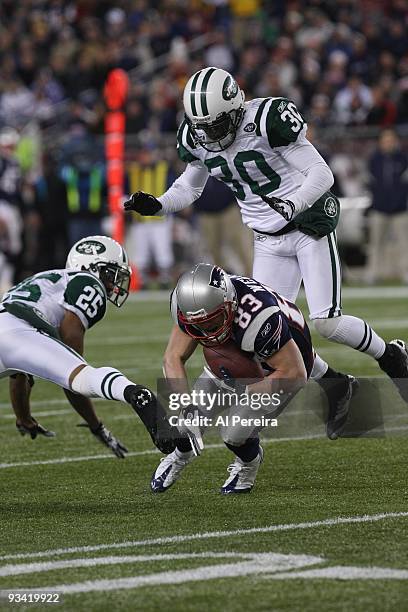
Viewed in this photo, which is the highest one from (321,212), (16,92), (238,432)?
(321,212)

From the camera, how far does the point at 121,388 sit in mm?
4633

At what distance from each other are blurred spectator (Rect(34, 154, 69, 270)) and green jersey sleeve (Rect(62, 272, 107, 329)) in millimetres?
11038

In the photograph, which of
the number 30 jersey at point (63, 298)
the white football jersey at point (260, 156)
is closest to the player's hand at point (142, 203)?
the white football jersey at point (260, 156)

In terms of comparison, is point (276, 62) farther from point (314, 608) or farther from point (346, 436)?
point (314, 608)

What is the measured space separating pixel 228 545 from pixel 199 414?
943mm

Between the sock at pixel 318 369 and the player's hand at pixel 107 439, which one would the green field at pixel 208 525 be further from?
the sock at pixel 318 369

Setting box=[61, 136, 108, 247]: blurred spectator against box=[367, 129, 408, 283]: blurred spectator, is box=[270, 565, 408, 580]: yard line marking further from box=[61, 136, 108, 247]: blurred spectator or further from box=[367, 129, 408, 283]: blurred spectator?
box=[61, 136, 108, 247]: blurred spectator

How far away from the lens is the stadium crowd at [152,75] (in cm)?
1644

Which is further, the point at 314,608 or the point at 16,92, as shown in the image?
the point at 16,92

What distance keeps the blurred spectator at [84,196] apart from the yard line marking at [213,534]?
1246 cm

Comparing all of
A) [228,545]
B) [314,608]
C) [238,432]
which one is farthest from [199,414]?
[314,608]

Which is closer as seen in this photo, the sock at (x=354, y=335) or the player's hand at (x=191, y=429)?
the player's hand at (x=191, y=429)

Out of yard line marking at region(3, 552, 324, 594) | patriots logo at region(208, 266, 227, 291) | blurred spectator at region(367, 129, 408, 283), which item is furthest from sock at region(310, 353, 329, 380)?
blurred spectator at region(367, 129, 408, 283)

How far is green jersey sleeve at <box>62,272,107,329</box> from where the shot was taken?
519cm
